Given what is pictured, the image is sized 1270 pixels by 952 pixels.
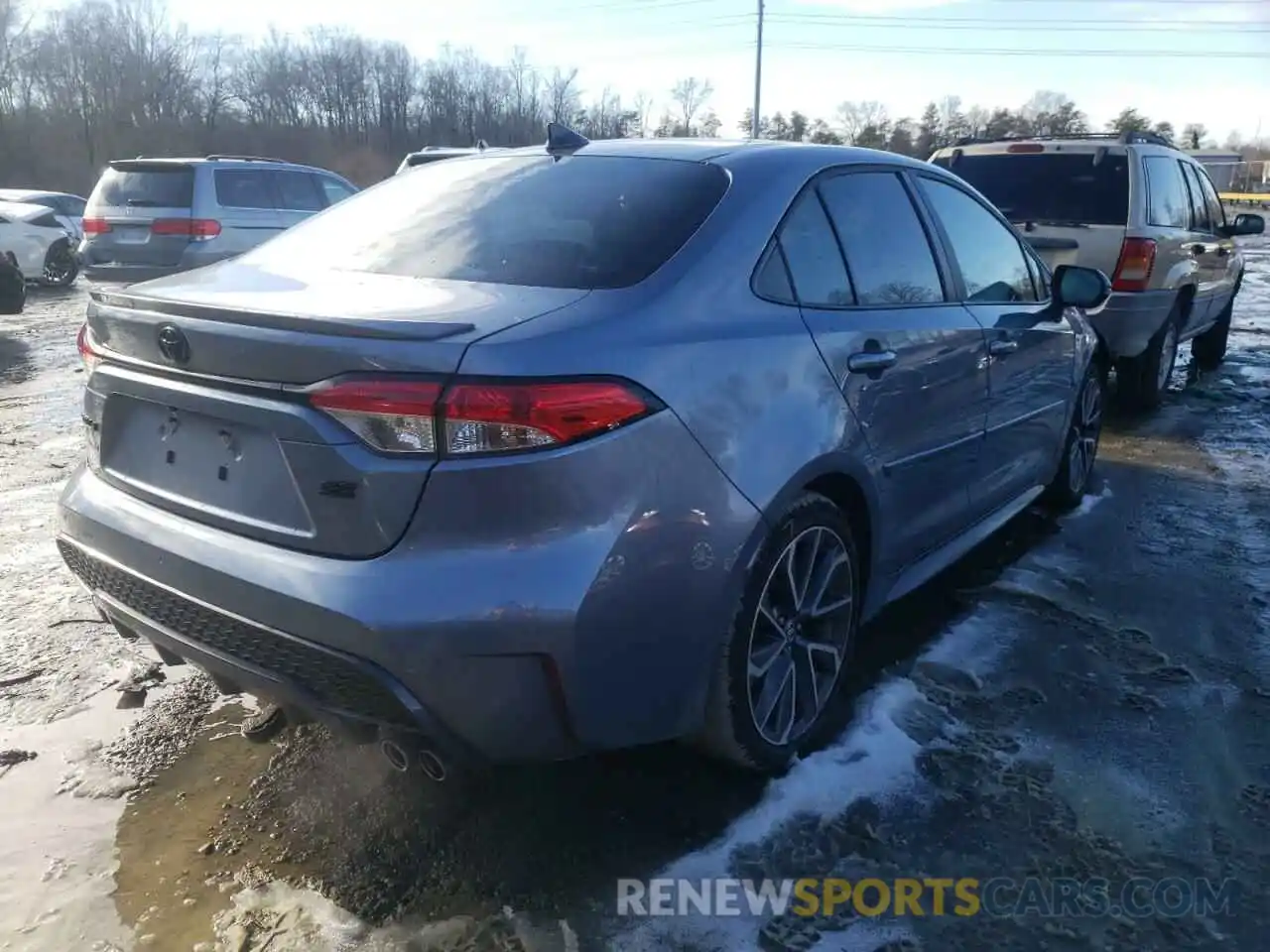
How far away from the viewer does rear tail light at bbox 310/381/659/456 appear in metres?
2.01

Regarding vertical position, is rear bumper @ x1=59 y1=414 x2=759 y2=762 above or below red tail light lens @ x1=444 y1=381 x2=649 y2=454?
below

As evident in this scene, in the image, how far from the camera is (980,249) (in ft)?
13.0

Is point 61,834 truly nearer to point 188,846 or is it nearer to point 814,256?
point 188,846

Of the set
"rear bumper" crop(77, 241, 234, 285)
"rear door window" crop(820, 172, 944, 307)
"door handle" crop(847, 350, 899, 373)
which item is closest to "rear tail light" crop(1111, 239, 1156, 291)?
"rear door window" crop(820, 172, 944, 307)

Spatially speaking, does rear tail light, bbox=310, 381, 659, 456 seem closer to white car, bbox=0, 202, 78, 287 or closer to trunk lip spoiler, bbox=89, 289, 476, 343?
trunk lip spoiler, bbox=89, 289, 476, 343

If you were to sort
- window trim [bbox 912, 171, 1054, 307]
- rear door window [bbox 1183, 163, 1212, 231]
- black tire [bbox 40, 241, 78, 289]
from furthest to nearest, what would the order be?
black tire [bbox 40, 241, 78, 289]
rear door window [bbox 1183, 163, 1212, 231]
window trim [bbox 912, 171, 1054, 307]

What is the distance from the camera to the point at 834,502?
9.45 ft

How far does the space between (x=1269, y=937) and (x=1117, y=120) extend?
220 feet

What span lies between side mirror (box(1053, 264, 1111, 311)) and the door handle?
1866 millimetres

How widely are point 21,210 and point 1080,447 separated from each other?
1596cm

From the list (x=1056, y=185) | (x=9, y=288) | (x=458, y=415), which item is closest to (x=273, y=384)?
(x=458, y=415)

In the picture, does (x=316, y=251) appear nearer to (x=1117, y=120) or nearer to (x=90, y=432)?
(x=90, y=432)

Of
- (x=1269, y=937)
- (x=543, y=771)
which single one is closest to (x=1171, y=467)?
(x=1269, y=937)

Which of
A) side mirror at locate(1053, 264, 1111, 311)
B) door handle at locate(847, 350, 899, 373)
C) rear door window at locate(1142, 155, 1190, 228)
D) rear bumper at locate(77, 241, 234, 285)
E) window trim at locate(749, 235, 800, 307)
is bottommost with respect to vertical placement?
rear bumper at locate(77, 241, 234, 285)
